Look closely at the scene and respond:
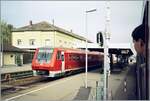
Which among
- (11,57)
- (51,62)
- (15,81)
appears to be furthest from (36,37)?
(15,81)

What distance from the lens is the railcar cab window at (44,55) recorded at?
2425 centimetres

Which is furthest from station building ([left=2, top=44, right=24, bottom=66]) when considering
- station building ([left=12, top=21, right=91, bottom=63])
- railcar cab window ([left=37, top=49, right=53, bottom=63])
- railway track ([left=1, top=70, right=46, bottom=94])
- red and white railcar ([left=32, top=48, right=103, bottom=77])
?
railcar cab window ([left=37, top=49, right=53, bottom=63])

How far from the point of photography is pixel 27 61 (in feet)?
193

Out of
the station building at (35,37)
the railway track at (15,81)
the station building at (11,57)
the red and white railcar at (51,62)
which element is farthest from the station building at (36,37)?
the railway track at (15,81)

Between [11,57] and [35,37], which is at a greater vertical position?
[35,37]

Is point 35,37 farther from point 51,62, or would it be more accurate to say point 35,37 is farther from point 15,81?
point 15,81

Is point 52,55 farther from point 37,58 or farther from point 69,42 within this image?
point 69,42

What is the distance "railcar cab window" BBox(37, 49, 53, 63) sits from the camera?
24.2m

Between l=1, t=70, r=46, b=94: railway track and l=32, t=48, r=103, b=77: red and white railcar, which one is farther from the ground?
l=32, t=48, r=103, b=77: red and white railcar

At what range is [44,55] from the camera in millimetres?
24609

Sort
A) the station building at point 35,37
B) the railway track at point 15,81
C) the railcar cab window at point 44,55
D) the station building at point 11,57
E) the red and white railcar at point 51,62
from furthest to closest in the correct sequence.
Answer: the station building at point 35,37 < the station building at point 11,57 < the railcar cab window at point 44,55 < the red and white railcar at point 51,62 < the railway track at point 15,81

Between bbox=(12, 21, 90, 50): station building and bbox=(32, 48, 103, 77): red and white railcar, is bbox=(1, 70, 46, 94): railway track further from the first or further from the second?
bbox=(12, 21, 90, 50): station building

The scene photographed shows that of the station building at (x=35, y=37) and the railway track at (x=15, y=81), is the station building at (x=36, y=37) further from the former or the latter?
the railway track at (x=15, y=81)

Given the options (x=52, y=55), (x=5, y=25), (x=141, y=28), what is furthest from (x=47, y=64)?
(x=5, y=25)
